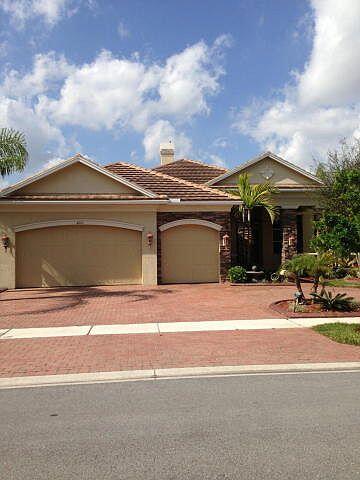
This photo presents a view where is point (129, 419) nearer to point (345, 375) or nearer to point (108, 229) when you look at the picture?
point (345, 375)

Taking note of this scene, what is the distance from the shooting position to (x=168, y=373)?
7223mm

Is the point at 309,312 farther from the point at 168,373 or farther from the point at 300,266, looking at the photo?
the point at 168,373

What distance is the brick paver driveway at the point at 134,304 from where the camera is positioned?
1202 centimetres

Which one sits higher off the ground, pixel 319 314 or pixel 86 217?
pixel 86 217

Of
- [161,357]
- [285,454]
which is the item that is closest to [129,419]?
[285,454]

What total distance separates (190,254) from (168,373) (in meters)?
12.9

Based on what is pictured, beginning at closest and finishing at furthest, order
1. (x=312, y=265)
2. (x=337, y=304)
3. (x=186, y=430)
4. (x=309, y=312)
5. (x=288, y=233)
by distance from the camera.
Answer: (x=186, y=430) < (x=309, y=312) < (x=337, y=304) < (x=312, y=265) < (x=288, y=233)

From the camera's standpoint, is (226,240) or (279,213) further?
(279,213)

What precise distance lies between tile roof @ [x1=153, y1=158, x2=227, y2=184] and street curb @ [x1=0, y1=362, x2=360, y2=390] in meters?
18.4

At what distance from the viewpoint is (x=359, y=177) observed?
1088 centimetres

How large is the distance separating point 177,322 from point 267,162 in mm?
14096

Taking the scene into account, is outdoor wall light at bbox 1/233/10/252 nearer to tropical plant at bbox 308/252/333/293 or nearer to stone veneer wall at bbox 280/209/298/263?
tropical plant at bbox 308/252/333/293

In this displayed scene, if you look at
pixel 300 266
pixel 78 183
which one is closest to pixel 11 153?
pixel 78 183

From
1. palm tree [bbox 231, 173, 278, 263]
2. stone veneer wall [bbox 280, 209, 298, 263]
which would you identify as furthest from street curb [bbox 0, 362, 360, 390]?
stone veneer wall [bbox 280, 209, 298, 263]
